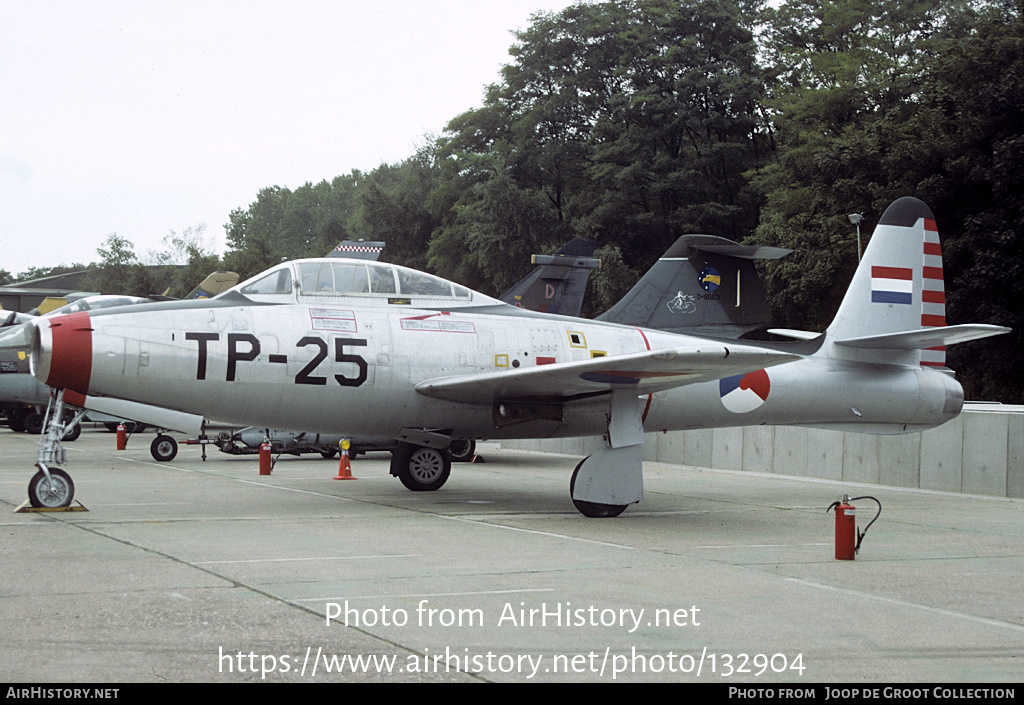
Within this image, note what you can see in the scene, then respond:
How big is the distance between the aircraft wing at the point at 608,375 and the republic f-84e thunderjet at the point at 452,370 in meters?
0.03

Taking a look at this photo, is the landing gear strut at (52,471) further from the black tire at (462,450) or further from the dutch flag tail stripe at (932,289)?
the dutch flag tail stripe at (932,289)

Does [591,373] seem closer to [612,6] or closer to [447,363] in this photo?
[447,363]

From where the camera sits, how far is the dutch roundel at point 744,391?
44.1 ft

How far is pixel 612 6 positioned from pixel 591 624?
52506 mm

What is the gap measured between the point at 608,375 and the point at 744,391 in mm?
2799

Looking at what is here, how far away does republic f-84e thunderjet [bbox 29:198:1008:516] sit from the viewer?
10.9 m

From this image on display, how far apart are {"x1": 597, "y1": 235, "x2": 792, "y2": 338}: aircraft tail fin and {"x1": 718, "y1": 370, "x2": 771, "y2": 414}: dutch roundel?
2.10 metres

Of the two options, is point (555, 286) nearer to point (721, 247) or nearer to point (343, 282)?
point (721, 247)

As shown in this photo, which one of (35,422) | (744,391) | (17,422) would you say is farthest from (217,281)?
(744,391)

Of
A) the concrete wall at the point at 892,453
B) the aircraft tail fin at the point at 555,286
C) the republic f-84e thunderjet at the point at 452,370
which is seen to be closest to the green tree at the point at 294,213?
the aircraft tail fin at the point at 555,286

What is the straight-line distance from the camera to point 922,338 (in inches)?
507

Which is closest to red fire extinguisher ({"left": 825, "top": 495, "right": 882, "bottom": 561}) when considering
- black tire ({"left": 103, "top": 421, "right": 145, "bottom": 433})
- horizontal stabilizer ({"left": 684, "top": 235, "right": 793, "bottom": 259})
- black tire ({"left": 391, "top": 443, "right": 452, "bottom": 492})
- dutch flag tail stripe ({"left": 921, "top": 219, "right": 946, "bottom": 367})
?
black tire ({"left": 391, "top": 443, "right": 452, "bottom": 492})

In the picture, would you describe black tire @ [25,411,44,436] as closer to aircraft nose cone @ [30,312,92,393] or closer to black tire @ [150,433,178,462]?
black tire @ [150,433,178,462]

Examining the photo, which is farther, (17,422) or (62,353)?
(17,422)
